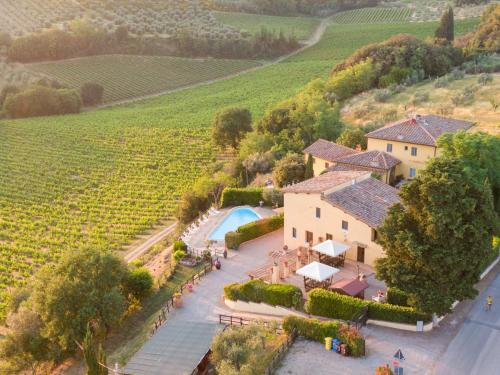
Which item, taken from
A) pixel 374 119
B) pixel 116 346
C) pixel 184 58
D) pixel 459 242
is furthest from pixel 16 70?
pixel 459 242

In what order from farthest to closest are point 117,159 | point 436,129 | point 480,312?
point 117,159 < point 436,129 < point 480,312

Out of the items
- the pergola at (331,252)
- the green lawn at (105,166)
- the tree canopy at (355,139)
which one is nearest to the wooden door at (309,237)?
the pergola at (331,252)

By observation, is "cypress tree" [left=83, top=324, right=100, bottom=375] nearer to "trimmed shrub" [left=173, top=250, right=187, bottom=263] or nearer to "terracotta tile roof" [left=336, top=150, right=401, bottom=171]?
"trimmed shrub" [left=173, top=250, right=187, bottom=263]

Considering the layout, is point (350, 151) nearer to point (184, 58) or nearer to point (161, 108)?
point (161, 108)

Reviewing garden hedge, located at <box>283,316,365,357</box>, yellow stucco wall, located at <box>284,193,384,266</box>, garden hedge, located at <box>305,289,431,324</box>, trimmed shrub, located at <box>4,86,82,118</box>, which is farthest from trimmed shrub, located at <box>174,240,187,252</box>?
trimmed shrub, located at <box>4,86,82,118</box>

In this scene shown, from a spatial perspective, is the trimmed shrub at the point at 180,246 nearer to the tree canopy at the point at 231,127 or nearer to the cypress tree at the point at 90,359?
the cypress tree at the point at 90,359

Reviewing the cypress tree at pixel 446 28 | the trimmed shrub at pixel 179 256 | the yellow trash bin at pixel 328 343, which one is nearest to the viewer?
the yellow trash bin at pixel 328 343
